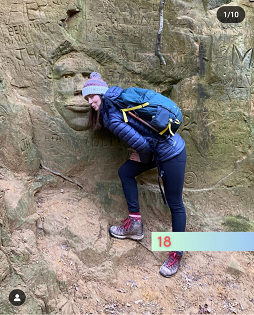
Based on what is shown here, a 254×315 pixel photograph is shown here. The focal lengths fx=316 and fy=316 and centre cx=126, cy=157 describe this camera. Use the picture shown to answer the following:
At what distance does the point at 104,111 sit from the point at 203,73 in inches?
61.6

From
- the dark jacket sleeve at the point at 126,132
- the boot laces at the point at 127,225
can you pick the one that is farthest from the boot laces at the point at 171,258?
the dark jacket sleeve at the point at 126,132

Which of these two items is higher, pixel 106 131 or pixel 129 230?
pixel 106 131

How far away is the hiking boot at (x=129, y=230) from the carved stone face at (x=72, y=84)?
53.2 inches

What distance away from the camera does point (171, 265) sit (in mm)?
3346

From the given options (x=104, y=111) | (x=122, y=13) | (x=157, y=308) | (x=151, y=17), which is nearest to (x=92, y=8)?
(x=122, y=13)

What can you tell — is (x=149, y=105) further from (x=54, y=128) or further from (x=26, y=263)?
(x=26, y=263)

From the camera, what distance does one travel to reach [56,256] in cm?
308

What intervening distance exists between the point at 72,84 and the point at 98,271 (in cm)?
217

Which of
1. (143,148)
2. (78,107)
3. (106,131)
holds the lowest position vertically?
(106,131)

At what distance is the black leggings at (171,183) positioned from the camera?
3.18 m

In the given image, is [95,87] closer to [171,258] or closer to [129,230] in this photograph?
[129,230]

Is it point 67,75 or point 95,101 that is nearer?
point 95,101

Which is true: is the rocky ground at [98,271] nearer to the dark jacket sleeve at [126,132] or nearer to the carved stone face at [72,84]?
the carved stone face at [72,84]

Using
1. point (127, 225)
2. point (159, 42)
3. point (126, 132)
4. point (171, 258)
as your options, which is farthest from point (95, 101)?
point (171, 258)
